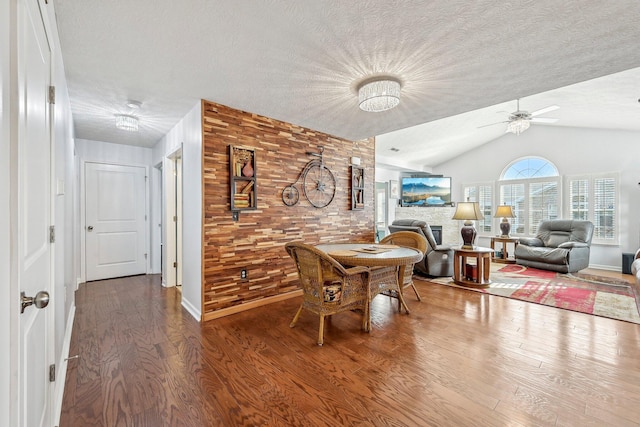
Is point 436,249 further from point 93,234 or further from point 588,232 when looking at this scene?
point 93,234

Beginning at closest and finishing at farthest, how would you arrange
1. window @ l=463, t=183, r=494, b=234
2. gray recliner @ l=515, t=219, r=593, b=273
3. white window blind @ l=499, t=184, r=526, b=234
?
gray recliner @ l=515, t=219, r=593, b=273 → white window blind @ l=499, t=184, r=526, b=234 → window @ l=463, t=183, r=494, b=234

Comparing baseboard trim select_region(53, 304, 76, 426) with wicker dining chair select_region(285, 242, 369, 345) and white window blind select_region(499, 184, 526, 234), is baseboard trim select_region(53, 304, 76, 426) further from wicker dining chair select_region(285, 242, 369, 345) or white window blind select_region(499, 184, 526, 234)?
white window blind select_region(499, 184, 526, 234)

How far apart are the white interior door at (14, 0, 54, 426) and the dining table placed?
1.97 metres

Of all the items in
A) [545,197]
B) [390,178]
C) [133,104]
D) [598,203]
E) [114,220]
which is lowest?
[114,220]

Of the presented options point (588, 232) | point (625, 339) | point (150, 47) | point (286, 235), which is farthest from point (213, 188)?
point (588, 232)

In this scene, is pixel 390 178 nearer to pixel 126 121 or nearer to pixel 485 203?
pixel 485 203

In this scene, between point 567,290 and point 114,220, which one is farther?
point 114,220

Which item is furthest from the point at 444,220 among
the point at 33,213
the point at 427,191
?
the point at 33,213

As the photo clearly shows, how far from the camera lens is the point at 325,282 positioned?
254cm

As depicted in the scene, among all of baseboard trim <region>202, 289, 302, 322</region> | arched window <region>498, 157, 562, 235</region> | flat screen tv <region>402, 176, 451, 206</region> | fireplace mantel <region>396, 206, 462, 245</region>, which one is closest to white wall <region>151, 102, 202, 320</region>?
baseboard trim <region>202, 289, 302, 322</region>

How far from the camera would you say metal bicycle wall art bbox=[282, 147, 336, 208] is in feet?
12.4

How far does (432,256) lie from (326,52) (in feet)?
12.0

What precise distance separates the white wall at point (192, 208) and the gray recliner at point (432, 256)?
326 centimetres

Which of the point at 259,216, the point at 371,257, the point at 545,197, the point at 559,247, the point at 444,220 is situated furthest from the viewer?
the point at 444,220
